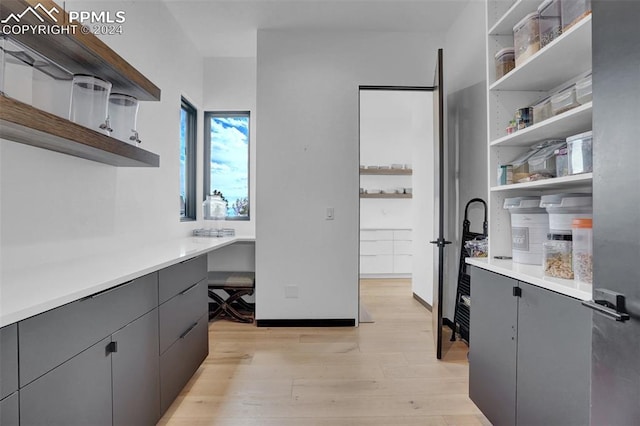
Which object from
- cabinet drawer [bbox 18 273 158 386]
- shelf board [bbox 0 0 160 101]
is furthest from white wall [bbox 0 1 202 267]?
cabinet drawer [bbox 18 273 158 386]

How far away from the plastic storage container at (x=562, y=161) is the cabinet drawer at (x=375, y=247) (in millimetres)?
4214

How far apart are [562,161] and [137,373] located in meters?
2.01

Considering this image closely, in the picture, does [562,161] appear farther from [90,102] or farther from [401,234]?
[401,234]

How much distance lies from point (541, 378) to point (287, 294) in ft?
7.63

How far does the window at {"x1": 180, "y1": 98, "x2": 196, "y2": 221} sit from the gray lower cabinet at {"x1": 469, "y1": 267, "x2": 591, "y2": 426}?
9.92 ft

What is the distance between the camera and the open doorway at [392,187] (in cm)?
432

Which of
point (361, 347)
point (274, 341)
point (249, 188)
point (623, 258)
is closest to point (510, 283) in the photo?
point (623, 258)

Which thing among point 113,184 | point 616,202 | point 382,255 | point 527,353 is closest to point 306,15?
point 113,184

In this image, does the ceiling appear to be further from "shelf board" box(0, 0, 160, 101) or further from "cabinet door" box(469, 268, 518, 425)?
"cabinet door" box(469, 268, 518, 425)

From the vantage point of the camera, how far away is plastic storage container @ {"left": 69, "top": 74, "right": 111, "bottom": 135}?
1.52 meters

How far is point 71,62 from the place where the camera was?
1.56 meters

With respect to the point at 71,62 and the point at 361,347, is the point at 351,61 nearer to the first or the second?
the point at 71,62

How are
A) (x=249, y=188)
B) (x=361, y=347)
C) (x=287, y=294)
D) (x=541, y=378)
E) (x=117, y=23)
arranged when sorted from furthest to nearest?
(x=249, y=188)
(x=287, y=294)
(x=361, y=347)
(x=117, y=23)
(x=541, y=378)

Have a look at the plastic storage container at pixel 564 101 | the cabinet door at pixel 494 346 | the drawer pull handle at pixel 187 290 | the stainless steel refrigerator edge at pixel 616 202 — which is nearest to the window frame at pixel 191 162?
the drawer pull handle at pixel 187 290
